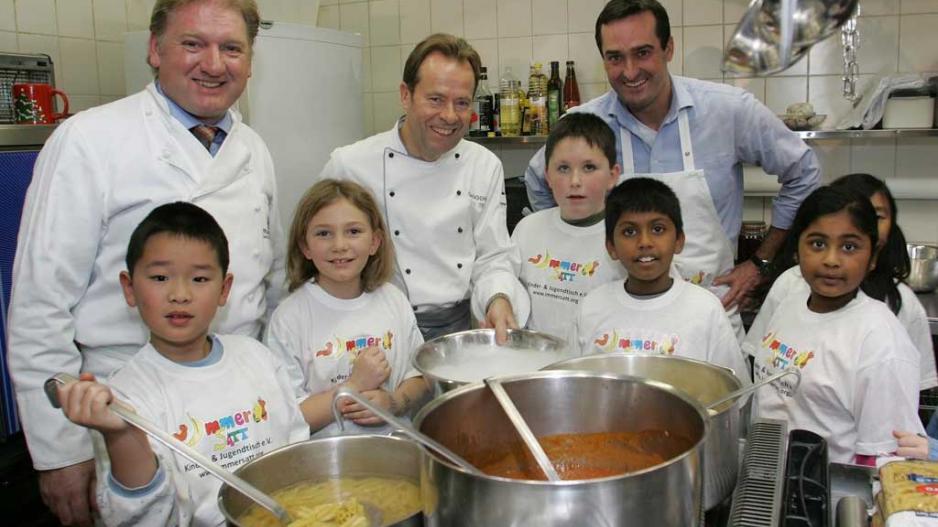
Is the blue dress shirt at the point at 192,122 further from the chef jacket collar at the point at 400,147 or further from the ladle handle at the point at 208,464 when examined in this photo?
the ladle handle at the point at 208,464

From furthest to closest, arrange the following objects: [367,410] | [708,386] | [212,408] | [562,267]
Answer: [562,267] < [367,410] < [212,408] < [708,386]

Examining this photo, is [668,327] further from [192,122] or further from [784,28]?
[192,122]

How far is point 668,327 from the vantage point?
1.52m

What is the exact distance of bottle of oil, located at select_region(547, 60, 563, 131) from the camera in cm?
312

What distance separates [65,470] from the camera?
129cm

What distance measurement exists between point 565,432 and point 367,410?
0.65m

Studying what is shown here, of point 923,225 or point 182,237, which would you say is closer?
point 182,237

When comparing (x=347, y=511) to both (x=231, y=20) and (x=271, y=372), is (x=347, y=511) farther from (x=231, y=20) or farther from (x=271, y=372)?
(x=231, y=20)

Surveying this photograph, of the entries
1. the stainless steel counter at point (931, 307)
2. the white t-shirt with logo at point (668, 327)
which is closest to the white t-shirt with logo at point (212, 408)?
the white t-shirt with logo at point (668, 327)

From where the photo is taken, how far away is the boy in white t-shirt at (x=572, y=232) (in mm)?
1785

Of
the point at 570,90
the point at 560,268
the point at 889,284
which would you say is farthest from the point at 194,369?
the point at 570,90

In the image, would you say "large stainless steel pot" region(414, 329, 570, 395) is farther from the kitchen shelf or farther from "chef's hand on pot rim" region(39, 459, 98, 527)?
the kitchen shelf

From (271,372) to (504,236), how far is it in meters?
0.79

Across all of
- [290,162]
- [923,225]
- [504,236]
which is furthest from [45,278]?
[923,225]
